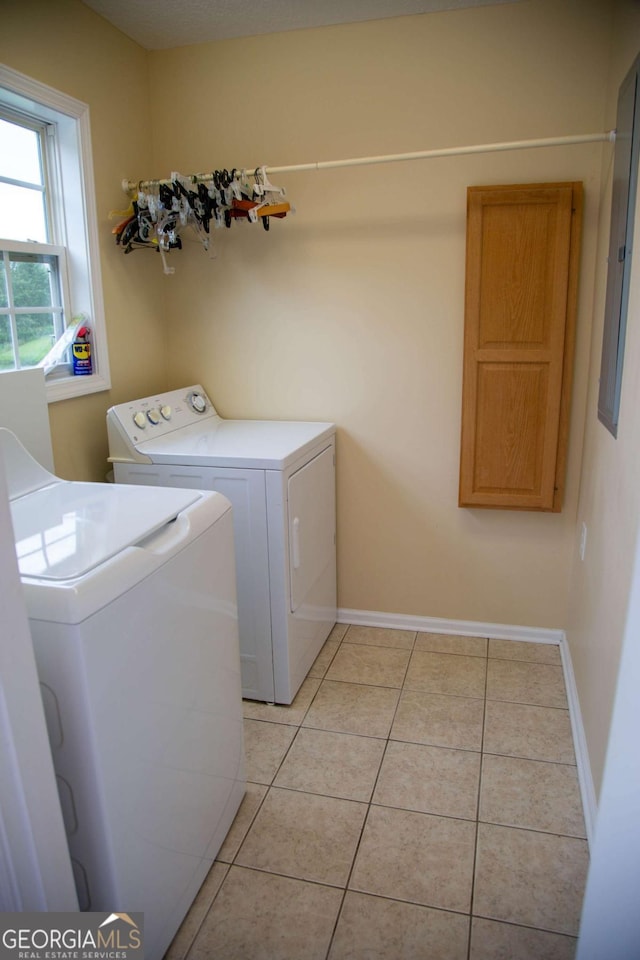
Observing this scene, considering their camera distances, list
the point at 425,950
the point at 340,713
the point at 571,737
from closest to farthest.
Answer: the point at 425,950, the point at 571,737, the point at 340,713

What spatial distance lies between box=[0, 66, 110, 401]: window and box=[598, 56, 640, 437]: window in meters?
1.80

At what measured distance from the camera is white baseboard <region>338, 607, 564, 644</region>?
9.13 ft

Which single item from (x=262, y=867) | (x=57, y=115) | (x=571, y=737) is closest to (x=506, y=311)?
(x=571, y=737)

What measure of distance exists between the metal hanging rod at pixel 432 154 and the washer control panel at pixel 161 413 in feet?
2.71

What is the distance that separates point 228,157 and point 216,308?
2.03 ft

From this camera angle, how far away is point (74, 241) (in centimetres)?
237

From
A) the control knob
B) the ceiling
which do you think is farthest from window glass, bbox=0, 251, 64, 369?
the ceiling

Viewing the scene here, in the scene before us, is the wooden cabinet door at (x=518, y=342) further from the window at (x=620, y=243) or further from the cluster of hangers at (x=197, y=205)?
the cluster of hangers at (x=197, y=205)

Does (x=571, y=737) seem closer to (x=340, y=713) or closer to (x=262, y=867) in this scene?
(x=340, y=713)

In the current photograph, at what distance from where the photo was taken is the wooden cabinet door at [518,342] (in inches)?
92.8

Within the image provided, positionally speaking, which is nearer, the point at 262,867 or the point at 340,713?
the point at 262,867

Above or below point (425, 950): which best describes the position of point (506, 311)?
above

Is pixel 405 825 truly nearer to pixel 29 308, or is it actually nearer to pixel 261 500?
pixel 261 500

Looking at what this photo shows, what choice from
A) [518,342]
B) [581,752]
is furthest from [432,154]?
[581,752]
